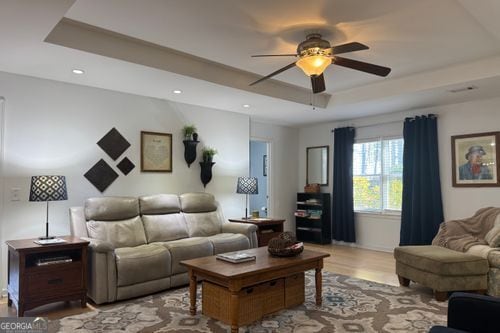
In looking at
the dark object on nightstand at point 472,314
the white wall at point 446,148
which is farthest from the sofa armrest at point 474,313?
the white wall at point 446,148

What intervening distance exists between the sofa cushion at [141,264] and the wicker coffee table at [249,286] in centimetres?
76

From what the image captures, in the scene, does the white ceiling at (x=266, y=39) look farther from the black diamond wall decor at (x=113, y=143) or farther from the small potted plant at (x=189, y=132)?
the black diamond wall decor at (x=113, y=143)

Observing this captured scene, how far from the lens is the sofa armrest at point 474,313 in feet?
6.30

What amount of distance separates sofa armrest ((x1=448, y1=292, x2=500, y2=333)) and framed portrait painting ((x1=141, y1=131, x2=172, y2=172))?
3.92 meters

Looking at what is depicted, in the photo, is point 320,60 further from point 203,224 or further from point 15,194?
point 15,194

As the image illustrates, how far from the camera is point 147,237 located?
4383 millimetres

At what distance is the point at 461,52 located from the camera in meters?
3.82

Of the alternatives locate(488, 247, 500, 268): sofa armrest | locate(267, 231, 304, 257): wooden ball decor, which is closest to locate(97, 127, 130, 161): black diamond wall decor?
locate(267, 231, 304, 257): wooden ball decor

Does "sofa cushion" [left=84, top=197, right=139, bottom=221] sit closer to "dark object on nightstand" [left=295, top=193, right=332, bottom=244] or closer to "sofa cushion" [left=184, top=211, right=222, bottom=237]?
"sofa cushion" [left=184, top=211, right=222, bottom=237]

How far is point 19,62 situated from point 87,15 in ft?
3.63

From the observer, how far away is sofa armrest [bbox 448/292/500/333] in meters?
1.92

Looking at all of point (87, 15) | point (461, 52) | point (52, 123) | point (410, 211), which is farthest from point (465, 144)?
point (52, 123)

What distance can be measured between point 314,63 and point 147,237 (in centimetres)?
280

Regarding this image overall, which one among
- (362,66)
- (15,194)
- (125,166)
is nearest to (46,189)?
(15,194)
